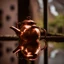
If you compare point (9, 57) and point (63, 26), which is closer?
point (63, 26)

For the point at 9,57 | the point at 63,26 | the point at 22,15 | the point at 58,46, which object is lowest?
the point at 9,57

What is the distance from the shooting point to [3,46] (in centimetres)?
313

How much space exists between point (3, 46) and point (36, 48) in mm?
2687

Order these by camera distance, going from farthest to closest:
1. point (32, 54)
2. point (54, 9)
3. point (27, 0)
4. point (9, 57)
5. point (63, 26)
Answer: point (9, 57), point (63, 26), point (54, 9), point (27, 0), point (32, 54)

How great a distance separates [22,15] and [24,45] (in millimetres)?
202

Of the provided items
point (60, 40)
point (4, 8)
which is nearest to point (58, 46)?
point (4, 8)

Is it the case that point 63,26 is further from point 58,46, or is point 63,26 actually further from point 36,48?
point 36,48

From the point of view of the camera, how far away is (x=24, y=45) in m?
0.49

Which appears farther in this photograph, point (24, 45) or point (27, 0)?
point (27, 0)

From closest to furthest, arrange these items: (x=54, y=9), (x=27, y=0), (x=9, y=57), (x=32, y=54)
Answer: (x=32, y=54), (x=27, y=0), (x=54, y=9), (x=9, y=57)

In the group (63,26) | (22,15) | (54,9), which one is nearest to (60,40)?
(22,15)

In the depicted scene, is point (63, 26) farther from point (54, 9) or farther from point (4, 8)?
point (54, 9)

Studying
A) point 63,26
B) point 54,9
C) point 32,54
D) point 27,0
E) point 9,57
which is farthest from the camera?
point 9,57

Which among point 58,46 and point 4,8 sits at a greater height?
point 4,8
